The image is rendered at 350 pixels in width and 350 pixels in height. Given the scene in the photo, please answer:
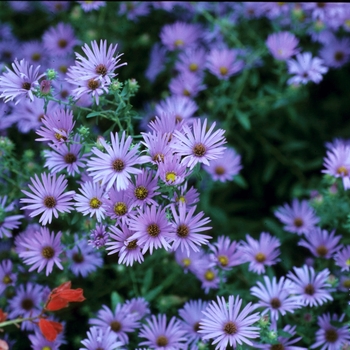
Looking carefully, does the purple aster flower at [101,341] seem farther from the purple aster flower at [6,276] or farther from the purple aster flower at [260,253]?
the purple aster flower at [260,253]

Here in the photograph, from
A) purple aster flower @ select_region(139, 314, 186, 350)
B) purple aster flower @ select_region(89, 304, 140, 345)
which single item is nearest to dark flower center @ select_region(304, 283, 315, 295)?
purple aster flower @ select_region(139, 314, 186, 350)

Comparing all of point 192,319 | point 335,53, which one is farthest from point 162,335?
point 335,53

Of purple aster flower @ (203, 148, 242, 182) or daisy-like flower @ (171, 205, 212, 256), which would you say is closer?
daisy-like flower @ (171, 205, 212, 256)

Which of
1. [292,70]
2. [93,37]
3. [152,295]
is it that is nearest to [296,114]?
[292,70]

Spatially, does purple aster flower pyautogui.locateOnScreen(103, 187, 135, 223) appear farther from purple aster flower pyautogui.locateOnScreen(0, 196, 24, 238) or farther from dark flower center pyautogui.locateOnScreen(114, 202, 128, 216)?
purple aster flower pyautogui.locateOnScreen(0, 196, 24, 238)

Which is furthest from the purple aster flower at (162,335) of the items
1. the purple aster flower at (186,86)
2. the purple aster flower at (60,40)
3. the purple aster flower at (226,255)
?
the purple aster flower at (60,40)

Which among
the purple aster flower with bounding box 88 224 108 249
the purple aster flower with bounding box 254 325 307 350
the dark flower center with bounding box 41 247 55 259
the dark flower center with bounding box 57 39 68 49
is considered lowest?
the purple aster flower with bounding box 254 325 307 350
